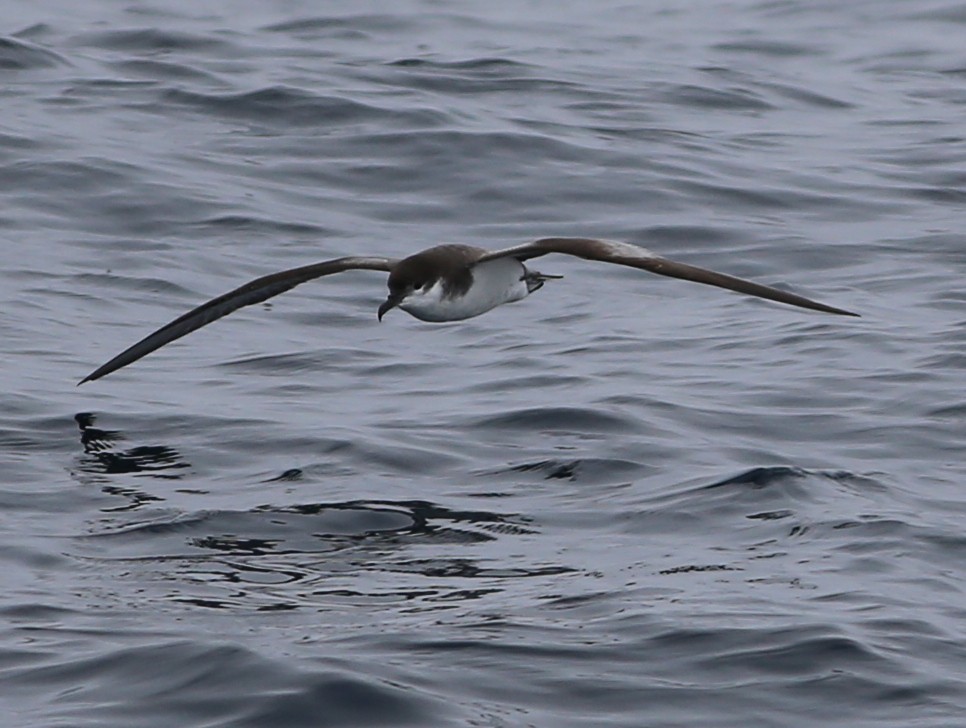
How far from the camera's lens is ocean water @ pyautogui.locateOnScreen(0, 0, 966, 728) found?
739 cm

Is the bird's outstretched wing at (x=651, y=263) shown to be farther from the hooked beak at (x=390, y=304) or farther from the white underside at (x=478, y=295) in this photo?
the hooked beak at (x=390, y=304)

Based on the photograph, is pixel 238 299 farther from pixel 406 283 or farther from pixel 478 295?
pixel 478 295

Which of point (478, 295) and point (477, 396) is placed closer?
point (478, 295)

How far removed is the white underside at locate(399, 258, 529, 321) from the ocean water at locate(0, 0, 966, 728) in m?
0.79

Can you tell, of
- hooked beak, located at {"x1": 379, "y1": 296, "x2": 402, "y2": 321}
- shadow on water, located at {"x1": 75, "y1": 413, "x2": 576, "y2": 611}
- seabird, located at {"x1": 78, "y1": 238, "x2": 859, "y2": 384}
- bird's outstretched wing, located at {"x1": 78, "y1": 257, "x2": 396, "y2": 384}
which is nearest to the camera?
shadow on water, located at {"x1": 75, "y1": 413, "x2": 576, "y2": 611}

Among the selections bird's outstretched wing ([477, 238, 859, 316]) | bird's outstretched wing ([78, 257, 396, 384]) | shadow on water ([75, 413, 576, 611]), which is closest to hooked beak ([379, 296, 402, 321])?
bird's outstretched wing ([78, 257, 396, 384])

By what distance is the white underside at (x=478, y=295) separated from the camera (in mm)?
10203

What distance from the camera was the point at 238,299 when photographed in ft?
36.4

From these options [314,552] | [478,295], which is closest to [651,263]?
[478,295]

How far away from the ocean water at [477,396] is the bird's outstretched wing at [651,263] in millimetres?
1178

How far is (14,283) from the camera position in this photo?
1375cm

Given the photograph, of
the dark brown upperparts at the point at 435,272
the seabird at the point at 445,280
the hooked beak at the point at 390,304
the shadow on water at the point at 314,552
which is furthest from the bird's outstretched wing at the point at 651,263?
the shadow on water at the point at 314,552

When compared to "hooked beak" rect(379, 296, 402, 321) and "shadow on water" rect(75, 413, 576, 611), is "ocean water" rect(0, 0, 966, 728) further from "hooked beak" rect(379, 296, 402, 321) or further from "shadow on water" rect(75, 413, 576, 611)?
"hooked beak" rect(379, 296, 402, 321)

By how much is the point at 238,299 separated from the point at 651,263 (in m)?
3.13
